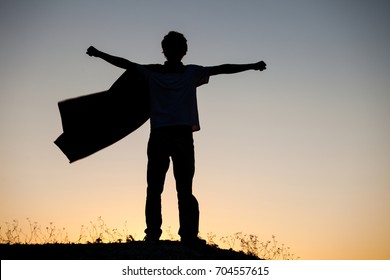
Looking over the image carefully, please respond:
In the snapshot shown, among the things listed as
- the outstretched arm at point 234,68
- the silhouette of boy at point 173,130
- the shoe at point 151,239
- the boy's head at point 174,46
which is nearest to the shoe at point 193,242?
the silhouette of boy at point 173,130

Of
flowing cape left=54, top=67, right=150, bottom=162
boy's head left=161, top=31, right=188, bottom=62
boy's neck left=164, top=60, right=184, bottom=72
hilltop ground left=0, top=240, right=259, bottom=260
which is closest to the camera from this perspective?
hilltop ground left=0, top=240, right=259, bottom=260

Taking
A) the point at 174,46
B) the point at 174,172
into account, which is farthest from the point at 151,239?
the point at 174,46

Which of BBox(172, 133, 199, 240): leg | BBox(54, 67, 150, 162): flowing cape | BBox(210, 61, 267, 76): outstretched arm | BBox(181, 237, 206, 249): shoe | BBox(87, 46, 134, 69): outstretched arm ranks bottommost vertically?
BBox(181, 237, 206, 249): shoe

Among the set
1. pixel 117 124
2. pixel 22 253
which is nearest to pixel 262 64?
pixel 117 124

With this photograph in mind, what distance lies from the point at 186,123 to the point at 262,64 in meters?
1.42

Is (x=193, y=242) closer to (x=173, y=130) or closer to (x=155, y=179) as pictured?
(x=155, y=179)

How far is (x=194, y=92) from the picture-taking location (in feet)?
30.8

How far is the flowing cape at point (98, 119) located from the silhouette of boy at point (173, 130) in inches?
36.3

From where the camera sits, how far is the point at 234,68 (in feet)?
31.2

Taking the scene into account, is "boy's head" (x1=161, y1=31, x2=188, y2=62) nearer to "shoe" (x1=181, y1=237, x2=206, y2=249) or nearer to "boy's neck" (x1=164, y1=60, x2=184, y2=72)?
"boy's neck" (x1=164, y1=60, x2=184, y2=72)

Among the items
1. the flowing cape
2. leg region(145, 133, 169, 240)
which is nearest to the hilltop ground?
leg region(145, 133, 169, 240)

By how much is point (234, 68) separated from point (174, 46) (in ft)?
Answer: 2.99

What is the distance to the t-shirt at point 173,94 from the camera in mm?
9188

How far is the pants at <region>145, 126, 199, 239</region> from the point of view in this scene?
9.19 m
